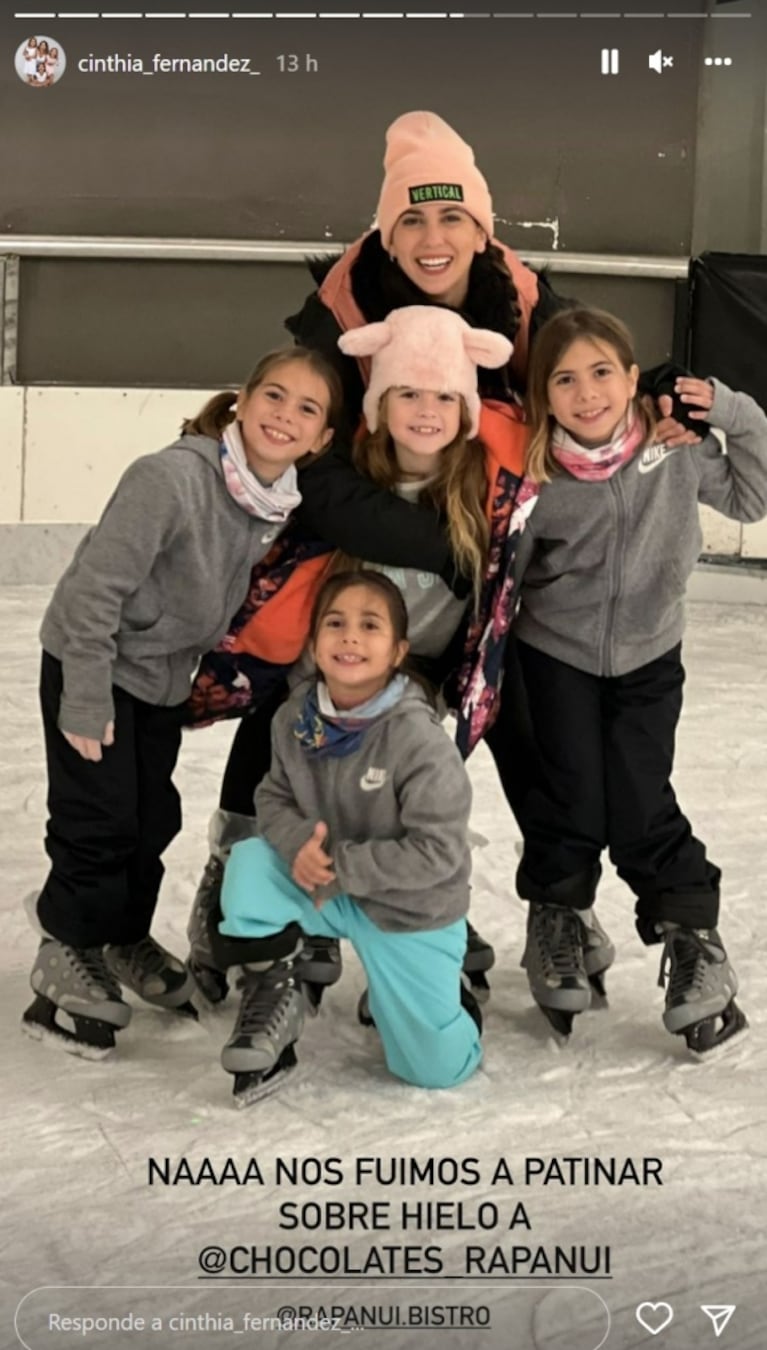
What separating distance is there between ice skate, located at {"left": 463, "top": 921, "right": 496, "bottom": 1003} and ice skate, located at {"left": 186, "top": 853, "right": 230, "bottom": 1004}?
1.08 feet

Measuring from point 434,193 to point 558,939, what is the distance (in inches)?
37.5

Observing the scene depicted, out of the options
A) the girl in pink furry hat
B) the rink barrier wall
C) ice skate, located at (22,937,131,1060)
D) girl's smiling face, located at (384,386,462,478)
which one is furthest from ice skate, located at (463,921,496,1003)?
the rink barrier wall

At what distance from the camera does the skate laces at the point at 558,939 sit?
229 centimetres

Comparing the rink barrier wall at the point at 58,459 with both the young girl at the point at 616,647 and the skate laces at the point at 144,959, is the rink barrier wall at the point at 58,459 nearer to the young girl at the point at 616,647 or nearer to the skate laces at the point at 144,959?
the skate laces at the point at 144,959

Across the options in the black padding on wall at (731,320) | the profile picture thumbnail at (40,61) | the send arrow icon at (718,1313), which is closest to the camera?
the send arrow icon at (718,1313)

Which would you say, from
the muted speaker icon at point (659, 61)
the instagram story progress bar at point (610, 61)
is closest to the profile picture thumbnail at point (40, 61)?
the instagram story progress bar at point (610, 61)

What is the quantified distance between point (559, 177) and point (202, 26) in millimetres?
1232

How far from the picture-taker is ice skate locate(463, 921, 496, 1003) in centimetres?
243

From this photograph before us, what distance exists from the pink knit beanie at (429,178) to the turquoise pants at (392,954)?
2.62 ft

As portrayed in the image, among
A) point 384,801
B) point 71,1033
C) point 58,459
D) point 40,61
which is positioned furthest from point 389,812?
point 40,61

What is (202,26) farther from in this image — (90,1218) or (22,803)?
(90,1218)

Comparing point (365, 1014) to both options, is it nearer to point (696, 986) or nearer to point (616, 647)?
point (696, 986)

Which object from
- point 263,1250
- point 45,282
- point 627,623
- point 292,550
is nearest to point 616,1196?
point 263,1250

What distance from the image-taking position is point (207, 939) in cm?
240
